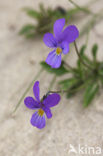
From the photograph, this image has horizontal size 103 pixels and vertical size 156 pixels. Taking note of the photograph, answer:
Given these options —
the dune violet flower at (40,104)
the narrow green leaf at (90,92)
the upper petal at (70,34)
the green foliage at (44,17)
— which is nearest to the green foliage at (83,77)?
the narrow green leaf at (90,92)

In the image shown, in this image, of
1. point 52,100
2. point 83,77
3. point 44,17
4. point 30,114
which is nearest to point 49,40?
point 52,100

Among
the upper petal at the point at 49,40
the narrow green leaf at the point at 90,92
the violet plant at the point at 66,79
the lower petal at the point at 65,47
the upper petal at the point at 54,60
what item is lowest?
the narrow green leaf at the point at 90,92

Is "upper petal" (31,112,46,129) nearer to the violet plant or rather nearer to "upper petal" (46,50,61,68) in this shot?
the violet plant

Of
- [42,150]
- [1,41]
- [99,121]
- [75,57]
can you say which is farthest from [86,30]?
[42,150]

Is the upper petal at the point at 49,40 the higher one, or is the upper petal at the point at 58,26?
the upper petal at the point at 58,26

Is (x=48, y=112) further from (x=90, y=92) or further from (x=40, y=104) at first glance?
(x=90, y=92)

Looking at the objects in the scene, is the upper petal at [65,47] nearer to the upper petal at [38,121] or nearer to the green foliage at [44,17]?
the upper petal at [38,121]

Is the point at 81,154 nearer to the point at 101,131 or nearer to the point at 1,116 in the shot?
the point at 101,131

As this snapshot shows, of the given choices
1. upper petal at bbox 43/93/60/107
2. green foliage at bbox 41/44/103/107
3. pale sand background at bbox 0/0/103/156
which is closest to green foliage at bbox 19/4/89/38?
pale sand background at bbox 0/0/103/156
